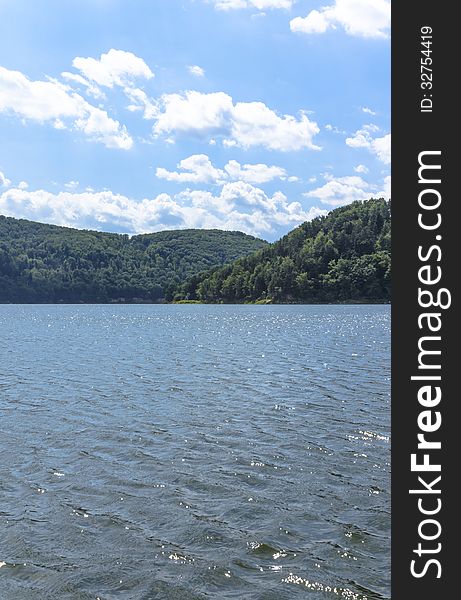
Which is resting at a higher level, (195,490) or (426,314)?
(426,314)

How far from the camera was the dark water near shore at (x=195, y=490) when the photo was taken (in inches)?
475

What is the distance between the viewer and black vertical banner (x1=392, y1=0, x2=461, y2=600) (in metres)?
6.20

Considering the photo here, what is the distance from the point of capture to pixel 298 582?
11773 millimetres

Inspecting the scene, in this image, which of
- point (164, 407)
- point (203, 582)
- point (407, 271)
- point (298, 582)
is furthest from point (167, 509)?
point (164, 407)

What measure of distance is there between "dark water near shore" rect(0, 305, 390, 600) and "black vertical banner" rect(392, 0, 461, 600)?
597 centimetres

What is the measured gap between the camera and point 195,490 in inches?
684

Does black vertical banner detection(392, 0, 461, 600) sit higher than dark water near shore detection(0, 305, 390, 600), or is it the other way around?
black vertical banner detection(392, 0, 461, 600)

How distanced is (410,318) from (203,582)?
8387 mm

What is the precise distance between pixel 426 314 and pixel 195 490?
1292 centimetres

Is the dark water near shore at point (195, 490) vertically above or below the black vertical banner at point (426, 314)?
below

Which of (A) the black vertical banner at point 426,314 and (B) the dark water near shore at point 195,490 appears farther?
(B) the dark water near shore at point 195,490

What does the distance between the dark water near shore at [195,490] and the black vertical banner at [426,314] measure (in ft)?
19.6

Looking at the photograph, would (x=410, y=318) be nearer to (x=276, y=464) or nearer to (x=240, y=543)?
(x=240, y=543)

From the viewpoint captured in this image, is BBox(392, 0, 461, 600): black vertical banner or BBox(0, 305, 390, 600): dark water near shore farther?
BBox(0, 305, 390, 600): dark water near shore
